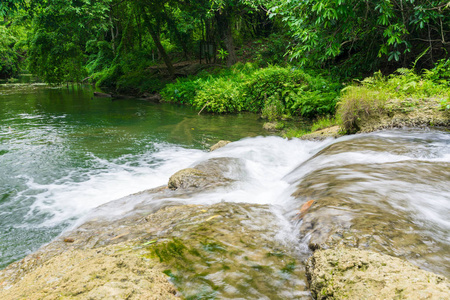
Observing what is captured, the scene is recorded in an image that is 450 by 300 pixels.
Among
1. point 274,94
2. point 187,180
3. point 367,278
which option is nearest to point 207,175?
point 187,180

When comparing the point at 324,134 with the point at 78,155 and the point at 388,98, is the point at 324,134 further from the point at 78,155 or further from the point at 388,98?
the point at 78,155

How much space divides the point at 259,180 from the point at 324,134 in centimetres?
368

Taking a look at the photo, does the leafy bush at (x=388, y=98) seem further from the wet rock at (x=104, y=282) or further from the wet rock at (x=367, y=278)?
the wet rock at (x=104, y=282)

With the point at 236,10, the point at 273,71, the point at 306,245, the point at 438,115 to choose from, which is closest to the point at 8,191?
the point at 306,245

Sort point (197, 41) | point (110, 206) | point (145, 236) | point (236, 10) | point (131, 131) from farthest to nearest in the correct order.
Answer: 1. point (197, 41)
2. point (236, 10)
3. point (131, 131)
4. point (110, 206)
5. point (145, 236)

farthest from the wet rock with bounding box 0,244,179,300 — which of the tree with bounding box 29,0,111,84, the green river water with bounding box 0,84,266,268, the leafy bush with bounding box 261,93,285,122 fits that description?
the tree with bounding box 29,0,111,84

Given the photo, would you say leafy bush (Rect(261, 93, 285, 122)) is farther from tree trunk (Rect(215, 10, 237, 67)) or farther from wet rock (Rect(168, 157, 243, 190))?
→ tree trunk (Rect(215, 10, 237, 67))

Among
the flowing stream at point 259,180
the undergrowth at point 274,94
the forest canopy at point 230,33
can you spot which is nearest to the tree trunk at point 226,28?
the forest canopy at point 230,33

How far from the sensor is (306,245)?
2350 mm

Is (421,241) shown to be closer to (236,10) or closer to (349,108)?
(349,108)

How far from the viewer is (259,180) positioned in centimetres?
525

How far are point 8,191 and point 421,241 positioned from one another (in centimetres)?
645

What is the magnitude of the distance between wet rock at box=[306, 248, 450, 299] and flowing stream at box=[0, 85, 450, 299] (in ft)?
0.83

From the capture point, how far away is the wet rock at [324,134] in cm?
769
